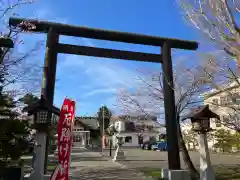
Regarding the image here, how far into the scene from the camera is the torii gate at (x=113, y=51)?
403 inches

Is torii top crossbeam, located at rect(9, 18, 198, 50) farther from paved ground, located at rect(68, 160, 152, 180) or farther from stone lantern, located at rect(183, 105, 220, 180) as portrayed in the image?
paved ground, located at rect(68, 160, 152, 180)

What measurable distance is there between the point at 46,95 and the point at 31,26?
2449 mm

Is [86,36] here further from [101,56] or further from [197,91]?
[197,91]

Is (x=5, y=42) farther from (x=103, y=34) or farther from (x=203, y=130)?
(x=203, y=130)

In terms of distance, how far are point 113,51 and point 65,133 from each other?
6.56 meters

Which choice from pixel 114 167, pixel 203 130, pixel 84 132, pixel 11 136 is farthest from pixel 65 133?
pixel 84 132

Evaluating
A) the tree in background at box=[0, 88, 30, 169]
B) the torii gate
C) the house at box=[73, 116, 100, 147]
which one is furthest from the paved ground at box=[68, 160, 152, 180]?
the house at box=[73, 116, 100, 147]

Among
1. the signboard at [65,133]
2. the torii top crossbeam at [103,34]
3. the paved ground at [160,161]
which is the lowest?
the paved ground at [160,161]

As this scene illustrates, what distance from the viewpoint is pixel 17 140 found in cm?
1026

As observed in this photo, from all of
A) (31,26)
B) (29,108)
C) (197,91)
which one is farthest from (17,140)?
(197,91)

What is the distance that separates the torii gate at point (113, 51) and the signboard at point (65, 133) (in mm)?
4669

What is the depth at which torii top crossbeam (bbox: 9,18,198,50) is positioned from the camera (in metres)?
10.8

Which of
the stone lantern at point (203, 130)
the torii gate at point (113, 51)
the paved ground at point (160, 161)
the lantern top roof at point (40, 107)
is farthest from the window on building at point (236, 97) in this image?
the paved ground at point (160, 161)

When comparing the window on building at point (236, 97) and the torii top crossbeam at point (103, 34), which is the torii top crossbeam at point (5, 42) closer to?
the torii top crossbeam at point (103, 34)
